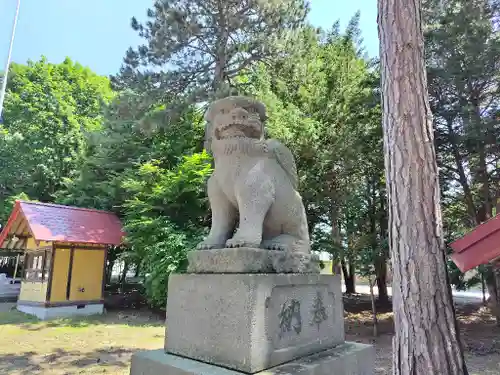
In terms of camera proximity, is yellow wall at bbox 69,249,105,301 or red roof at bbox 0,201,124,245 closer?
red roof at bbox 0,201,124,245

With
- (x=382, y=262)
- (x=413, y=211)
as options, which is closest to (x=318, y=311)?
(x=413, y=211)

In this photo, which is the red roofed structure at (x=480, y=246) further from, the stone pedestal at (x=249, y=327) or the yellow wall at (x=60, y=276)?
the yellow wall at (x=60, y=276)

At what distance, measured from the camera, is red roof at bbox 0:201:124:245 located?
9.02 meters

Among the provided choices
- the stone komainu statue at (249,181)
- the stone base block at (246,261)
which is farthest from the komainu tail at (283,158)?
the stone base block at (246,261)

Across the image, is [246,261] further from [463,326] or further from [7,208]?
[7,208]

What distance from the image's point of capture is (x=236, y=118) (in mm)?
2898

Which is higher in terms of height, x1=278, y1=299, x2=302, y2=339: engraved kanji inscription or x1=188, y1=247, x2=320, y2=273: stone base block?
x1=188, y1=247, x2=320, y2=273: stone base block

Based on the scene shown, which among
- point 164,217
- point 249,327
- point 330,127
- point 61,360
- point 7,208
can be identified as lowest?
point 61,360

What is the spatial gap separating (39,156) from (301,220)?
48.1ft

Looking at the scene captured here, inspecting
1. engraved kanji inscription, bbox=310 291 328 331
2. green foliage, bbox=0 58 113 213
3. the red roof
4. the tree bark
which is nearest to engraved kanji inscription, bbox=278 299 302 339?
engraved kanji inscription, bbox=310 291 328 331

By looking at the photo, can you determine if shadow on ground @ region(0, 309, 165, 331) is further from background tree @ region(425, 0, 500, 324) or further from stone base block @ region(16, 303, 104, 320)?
background tree @ region(425, 0, 500, 324)

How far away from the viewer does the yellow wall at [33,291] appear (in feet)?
31.2

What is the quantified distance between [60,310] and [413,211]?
9698 millimetres

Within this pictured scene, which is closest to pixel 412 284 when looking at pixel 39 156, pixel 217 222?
pixel 217 222
